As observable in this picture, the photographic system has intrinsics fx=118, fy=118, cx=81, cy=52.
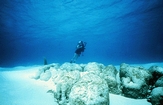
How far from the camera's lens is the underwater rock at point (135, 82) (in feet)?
14.3

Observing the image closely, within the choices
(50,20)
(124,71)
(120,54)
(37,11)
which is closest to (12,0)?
(37,11)

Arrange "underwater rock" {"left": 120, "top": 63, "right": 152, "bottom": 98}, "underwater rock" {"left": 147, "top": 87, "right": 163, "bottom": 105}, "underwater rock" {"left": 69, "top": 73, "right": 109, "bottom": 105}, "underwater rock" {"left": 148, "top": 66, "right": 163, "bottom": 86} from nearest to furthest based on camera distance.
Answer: "underwater rock" {"left": 69, "top": 73, "right": 109, "bottom": 105}
"underwater rock" {"left": 147, "top": 87, "right": 163, "bottom": 105}
"underwater rock" {"left": 120, "top": 63, "right": 152, "bottom": 98}
"underwater rock" {"left": 148, "top": 66, "right": 163, "bottom": 86}

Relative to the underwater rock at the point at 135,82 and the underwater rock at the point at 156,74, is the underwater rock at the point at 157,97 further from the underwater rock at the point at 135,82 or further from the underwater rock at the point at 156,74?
A: the underwater rock at the point at 156,74

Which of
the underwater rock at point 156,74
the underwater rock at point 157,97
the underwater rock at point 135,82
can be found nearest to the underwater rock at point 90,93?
the underwater rock at point 135,82

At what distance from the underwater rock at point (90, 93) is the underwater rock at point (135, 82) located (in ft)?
4.62

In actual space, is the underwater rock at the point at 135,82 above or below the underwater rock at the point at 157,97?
above

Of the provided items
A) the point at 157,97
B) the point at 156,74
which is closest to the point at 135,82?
the point at 157,97

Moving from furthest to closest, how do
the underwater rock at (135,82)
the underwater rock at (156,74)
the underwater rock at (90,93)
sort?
1. the underwater rock at (156,74)
2. the underwater rock at (135,82)
3. the underwater rock at (90,93)

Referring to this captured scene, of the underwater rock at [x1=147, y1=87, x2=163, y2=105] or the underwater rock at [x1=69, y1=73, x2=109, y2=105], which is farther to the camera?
the underwater rock at [x1=147, y1=87, x2=163, y2=105]

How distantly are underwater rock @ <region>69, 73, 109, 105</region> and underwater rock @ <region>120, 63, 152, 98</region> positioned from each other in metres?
1.41

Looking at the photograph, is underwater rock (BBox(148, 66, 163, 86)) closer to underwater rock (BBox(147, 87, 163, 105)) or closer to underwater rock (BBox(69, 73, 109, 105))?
underwater rock (BBox(147, 87, 163, 105))

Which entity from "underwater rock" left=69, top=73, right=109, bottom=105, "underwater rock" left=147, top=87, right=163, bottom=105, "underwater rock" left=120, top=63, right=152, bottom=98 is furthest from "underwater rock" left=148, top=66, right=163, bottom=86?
"underwater rock" left=69, top=73, right=109, bottom=105

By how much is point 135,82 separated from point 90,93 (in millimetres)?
2121

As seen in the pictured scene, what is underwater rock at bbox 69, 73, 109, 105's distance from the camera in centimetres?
323
